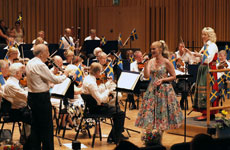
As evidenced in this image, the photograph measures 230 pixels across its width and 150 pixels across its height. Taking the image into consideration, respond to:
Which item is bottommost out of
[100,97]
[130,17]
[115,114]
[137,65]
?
[115,114]

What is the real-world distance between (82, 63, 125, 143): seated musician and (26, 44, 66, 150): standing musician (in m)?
0.80

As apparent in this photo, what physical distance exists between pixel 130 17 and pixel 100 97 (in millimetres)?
9911

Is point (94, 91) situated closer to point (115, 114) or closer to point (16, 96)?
point (115, 114)

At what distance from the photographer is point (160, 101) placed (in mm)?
5844

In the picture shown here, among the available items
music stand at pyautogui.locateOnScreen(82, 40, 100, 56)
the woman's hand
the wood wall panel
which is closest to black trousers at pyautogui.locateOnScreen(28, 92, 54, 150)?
the woman's hand

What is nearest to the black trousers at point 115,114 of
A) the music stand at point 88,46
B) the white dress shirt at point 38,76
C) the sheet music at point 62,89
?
the sheet music at point 62,89

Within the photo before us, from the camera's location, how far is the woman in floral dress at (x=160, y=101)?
5.84 metres

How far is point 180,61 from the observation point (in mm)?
9883

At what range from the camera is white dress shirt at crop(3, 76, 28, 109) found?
18.2ft

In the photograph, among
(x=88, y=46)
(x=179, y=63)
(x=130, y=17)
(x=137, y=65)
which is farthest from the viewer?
(x=130, y=17)

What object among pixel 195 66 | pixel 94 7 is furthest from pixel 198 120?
pixel 94 7

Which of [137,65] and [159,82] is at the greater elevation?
[137,65]

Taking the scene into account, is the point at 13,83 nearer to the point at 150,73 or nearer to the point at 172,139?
the point at 150,73

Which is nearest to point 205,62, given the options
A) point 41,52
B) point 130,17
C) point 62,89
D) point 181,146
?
point 62,89
